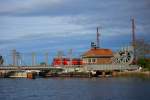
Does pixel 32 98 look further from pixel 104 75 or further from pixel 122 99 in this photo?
pixel 104 75

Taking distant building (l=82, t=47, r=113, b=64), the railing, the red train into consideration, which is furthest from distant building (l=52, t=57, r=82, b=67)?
the railing

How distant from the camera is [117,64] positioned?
164 m

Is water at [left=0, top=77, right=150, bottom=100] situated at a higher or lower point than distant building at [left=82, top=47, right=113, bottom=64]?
lower

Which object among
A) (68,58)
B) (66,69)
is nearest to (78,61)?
(68,58)

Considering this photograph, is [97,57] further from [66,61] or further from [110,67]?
[110,67]

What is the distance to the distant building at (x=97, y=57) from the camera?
181 meters

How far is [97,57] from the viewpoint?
182 m

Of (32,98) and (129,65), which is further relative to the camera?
(129,65)

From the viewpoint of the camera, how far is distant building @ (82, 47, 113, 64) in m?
181

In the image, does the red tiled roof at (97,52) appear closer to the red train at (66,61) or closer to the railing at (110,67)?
the red train at (66,61)

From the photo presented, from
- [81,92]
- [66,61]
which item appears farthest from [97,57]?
[81,92]

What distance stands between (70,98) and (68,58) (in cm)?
13211

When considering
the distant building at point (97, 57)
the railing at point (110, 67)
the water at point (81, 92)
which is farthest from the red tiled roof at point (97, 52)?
the water at point (81, 92)

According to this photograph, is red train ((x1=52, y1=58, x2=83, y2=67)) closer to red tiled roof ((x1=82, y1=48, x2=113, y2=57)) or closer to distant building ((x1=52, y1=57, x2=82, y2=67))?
distant building ((x1=52, y1=57, x2=82, y2=67))
